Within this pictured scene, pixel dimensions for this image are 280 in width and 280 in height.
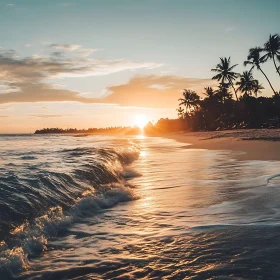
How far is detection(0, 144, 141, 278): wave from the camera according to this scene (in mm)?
3276

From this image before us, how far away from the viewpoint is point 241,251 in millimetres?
2900

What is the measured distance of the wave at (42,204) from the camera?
3.28m

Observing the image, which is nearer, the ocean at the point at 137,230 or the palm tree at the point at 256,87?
the ocean at the point at 137,230

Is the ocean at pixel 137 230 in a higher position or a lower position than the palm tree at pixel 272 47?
lower

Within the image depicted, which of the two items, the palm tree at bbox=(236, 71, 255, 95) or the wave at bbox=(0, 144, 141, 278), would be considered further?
the palm tree at bbox=(236, 71, 255, 95)

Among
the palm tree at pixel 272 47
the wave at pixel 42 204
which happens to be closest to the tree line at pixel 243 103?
the palm tree at pixel 272 47

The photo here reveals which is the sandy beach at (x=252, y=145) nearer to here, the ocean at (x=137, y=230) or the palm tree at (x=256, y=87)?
the ocean at (x=137, y=230)

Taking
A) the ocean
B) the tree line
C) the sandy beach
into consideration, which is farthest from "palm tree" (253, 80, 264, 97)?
the ocean

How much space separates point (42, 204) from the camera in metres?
4.74

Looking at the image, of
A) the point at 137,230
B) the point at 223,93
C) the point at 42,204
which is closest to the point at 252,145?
the point at 42,204

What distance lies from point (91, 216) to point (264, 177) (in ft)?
13.9

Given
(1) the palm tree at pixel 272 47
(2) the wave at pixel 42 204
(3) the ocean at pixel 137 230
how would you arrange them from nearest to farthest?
(3) the ocean at pixel 137 230
(2) the wave at pixel 42 204
(1) the palm tree at pixel 272 47

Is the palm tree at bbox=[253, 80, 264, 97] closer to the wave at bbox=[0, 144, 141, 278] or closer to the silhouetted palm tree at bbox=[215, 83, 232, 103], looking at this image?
the silhouetted palm tree at bbox=[215, 83, 232, 103]

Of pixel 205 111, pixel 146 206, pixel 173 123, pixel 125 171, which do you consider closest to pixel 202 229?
pixel 146 206
